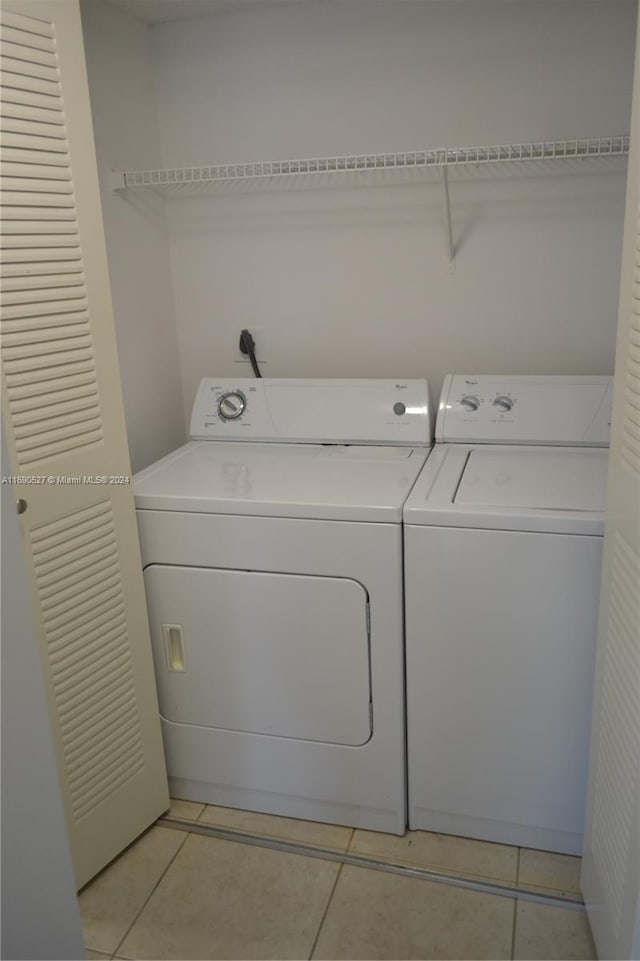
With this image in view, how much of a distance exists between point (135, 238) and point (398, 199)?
0.82m

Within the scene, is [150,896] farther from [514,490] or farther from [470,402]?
[470,402]

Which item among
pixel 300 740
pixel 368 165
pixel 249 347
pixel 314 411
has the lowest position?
pixel 300 740

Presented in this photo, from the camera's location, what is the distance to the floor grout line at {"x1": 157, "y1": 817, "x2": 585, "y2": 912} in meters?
1.83

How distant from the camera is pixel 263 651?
1.99 metres

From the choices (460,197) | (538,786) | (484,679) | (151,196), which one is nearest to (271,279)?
(151,196)

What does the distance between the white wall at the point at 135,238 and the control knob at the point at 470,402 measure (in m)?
1.01

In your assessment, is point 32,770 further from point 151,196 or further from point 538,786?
point 151,196

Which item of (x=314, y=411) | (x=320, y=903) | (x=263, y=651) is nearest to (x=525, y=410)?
(x=314, y=411)

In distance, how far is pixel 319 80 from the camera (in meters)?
2.30

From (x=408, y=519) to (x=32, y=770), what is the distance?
0.99m

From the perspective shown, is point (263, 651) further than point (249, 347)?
No

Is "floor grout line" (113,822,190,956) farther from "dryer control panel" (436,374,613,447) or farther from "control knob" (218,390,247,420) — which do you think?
Result: "dryer control panel" (436,374,613,447)

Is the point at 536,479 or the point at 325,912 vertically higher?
the point at 536,479

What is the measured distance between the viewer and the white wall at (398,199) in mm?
2129
